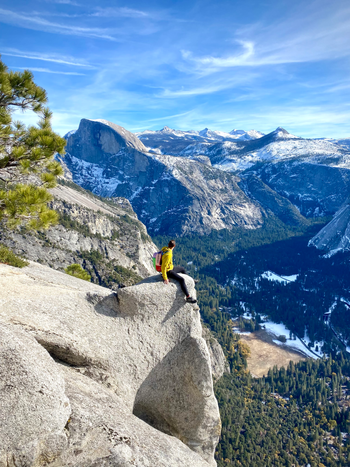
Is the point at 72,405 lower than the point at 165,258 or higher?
lower

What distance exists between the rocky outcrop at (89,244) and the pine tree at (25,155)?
8613 cm

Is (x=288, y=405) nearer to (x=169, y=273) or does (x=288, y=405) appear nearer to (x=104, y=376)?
(x=169, y=273)

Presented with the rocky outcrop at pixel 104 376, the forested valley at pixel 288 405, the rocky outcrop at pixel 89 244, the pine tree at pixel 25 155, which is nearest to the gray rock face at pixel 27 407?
the rocky outcrop at pixel 104 376

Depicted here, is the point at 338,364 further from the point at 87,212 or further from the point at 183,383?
the point at 183,383

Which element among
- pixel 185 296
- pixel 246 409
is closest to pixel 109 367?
pixel 185 296

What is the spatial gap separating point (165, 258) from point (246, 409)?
10713cm

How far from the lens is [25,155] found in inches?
618

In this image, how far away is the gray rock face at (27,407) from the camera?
335 inches

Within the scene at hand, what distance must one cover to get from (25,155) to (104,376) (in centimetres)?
1183

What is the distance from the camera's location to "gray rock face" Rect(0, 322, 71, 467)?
851cm

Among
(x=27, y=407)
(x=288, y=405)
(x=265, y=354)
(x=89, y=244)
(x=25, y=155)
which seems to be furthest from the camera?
(x=265, y=354)

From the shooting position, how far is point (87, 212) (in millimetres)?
154750

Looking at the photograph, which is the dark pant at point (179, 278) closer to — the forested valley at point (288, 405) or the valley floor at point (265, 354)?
the forested valley at point (288, 405)

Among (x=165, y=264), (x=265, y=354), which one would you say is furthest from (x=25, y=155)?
(x=265, y=354)
